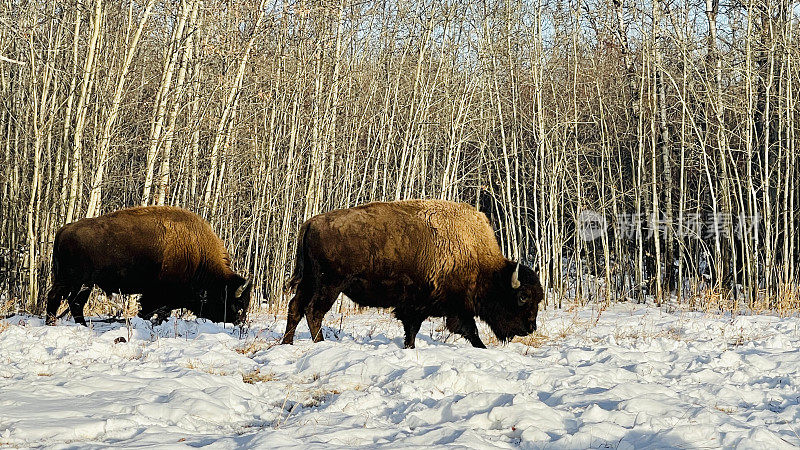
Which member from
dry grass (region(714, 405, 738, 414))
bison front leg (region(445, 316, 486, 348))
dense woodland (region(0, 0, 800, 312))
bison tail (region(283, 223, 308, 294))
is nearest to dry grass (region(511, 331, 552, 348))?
bison front leg (region(445, 316, 486, 348))

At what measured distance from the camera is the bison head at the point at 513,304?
23.3ft

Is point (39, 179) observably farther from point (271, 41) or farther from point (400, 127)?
point (400, 127)

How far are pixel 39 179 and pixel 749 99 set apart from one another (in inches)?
415

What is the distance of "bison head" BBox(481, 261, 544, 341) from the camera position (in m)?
7.09

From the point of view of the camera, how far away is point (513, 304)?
7.11m

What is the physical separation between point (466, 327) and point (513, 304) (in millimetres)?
523

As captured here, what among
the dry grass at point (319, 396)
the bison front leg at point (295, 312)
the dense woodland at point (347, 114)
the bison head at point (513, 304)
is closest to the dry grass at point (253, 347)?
the bison front leg at point (295, 312)

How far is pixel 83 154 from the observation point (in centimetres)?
973

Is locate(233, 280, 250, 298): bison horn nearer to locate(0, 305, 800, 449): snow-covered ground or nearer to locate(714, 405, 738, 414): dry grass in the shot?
locate(0, 305, 800, 449): snow-covered ground

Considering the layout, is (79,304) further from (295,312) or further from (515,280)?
(515,280)

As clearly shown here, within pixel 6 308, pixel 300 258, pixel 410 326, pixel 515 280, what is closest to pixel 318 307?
pixel 300 258

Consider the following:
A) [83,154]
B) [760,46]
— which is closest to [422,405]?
[83,154]

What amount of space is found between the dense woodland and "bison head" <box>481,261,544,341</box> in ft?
16.0

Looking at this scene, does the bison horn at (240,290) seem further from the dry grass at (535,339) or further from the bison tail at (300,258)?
the dry grass at (535,339)
